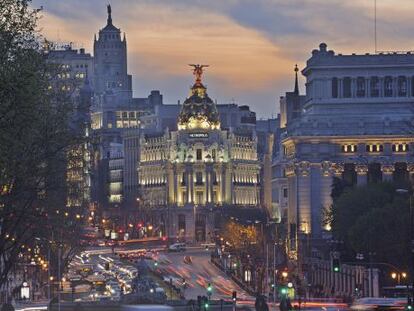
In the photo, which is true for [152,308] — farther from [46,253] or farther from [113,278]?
[113,278]

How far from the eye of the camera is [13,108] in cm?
6556

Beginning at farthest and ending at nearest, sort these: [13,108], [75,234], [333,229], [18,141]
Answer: [333,229]
[75,234]
[18,141]
[13,108]

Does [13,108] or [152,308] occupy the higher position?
[13,108]

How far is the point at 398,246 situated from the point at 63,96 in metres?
48.5

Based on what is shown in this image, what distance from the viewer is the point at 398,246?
142875 millimetres

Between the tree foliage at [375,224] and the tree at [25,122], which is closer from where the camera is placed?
the tree at [25,122]

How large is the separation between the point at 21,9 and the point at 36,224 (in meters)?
34.1

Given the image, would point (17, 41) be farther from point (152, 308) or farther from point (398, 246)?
point (398, 246)

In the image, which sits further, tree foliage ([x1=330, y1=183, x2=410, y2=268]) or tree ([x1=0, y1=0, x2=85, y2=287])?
tree foliage ([x1=330, y1=183, x2=410, y2=268])

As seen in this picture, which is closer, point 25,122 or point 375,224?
point 25,122

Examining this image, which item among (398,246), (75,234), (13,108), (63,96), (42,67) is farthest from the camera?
(75,234)

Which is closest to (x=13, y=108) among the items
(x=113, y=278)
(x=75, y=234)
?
(x=75, y=234)

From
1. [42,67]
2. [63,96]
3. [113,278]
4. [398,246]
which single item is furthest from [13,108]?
[113,278]

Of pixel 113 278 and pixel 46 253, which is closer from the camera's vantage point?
pixel 46 253
